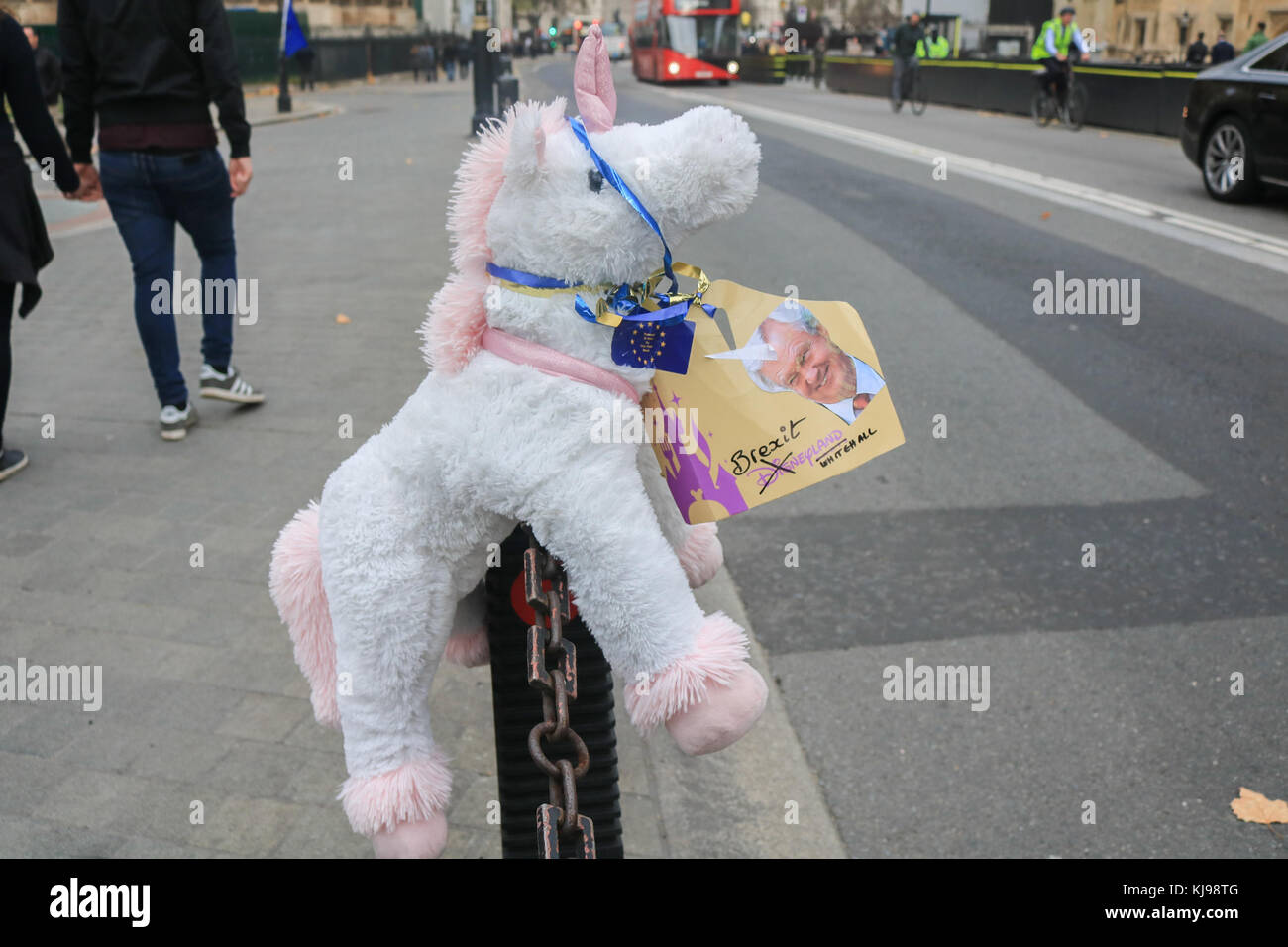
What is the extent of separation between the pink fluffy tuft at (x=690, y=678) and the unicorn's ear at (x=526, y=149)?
0.70 metres

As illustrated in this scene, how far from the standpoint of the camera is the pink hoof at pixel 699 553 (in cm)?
214

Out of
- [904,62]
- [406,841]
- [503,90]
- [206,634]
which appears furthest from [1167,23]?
[406,841]

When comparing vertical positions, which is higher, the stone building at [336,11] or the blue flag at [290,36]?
the stone building at [336,11]

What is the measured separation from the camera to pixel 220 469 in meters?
5.21

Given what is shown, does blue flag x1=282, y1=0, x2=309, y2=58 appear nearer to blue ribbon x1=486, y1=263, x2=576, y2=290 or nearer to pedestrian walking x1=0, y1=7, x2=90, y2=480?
pedestrian walking x1=0, y1=7, x2=90, y2=480

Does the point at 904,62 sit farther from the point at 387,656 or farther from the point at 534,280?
the point at 387,656

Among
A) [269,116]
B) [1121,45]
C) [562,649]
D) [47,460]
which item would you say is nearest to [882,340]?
[47,460]

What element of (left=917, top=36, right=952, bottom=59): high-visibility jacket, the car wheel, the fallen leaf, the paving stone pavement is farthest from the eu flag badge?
(left=917, top=36, right=952, bottom=59): high-visibility jacket

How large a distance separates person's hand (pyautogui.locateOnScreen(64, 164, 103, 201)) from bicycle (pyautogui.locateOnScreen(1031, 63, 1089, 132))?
63.4ft

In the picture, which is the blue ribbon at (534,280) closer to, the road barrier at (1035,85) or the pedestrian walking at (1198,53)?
the road barrier at (1035,85)

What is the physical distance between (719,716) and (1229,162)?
490 inches

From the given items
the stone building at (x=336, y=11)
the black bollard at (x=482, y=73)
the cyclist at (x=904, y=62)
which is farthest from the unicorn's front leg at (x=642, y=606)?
the stone building at (x=336, y=11)

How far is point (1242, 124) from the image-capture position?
456 inches
